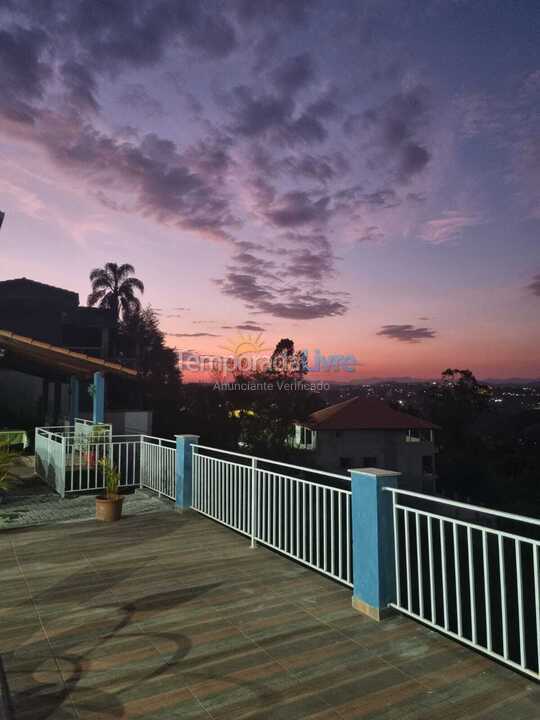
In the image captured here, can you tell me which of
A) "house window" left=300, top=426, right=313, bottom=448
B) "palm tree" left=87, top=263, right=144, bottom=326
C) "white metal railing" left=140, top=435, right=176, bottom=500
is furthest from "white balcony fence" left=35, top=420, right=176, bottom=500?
"house window" left=300, top=426, right=313, bottom=448

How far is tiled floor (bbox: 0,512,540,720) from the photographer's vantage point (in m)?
2.61

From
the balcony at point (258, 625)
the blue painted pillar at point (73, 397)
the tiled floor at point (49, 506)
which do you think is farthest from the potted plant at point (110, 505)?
the blue painted pillar at point (73, 397)

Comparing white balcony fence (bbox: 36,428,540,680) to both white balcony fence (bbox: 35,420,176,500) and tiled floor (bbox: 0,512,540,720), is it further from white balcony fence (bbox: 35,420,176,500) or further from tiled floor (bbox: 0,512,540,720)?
tiled floor (bbox: 0,512,540,720)

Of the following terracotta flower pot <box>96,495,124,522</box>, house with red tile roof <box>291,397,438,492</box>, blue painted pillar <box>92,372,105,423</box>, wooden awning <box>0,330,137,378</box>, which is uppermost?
wooden awning <box>0,330,137,378</box>

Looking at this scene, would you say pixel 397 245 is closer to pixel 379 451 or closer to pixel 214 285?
pixel 214 285

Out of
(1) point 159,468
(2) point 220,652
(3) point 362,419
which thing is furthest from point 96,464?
(3) point 362,419

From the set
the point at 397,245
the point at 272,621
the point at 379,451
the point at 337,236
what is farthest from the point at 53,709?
the point at 379,451

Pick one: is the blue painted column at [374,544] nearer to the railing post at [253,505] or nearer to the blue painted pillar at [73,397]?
the railing post at [253,505]

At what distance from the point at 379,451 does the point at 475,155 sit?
2868cm

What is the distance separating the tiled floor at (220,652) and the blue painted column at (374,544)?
0.54 feet

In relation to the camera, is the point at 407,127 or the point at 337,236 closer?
the point at 407,127

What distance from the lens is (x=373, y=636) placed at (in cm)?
343

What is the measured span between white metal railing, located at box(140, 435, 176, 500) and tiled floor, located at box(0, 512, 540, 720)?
2.95 meters

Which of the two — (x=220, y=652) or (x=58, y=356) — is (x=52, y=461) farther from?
(x=220, y=652)
